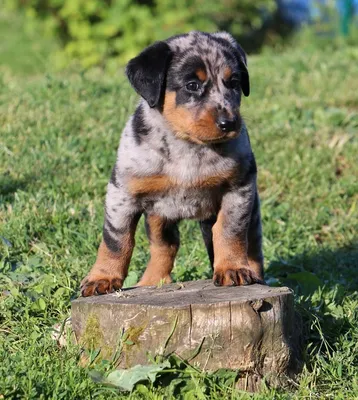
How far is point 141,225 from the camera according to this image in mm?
6891

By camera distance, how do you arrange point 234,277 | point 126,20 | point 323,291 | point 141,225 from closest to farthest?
point 234,277, point 323,291, point 141,225, point 126,20

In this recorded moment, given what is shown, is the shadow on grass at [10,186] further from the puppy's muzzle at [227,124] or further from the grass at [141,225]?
the puppy's muzzle at [227,124]

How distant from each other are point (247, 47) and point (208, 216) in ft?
32.9

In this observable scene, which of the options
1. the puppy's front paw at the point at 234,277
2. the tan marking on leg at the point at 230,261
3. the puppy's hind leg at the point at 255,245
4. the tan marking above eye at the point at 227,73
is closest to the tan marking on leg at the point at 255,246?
the puppy's hind leg at the point at 255,245

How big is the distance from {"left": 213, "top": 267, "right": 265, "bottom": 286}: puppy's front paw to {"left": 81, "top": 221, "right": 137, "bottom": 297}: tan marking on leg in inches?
21.7

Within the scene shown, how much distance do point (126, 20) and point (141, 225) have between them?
20.8 feet

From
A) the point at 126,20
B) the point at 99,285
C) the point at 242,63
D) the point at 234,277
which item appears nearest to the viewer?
the point at 234,277

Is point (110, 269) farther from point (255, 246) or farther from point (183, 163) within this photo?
point (255, 246)

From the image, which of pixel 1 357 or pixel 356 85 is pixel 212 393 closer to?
pixel 1 357

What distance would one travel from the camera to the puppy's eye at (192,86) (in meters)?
4.76

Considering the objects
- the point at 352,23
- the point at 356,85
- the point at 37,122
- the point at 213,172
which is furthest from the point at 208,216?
the point at 352,23

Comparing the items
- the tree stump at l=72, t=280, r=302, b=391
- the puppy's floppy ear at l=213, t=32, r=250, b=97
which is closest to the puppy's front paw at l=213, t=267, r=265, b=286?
the tree stump at l=72, t=280, r=302, b=391

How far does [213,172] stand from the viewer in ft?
15.5

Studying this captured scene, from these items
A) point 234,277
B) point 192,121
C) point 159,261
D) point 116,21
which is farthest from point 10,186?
point 116,21
